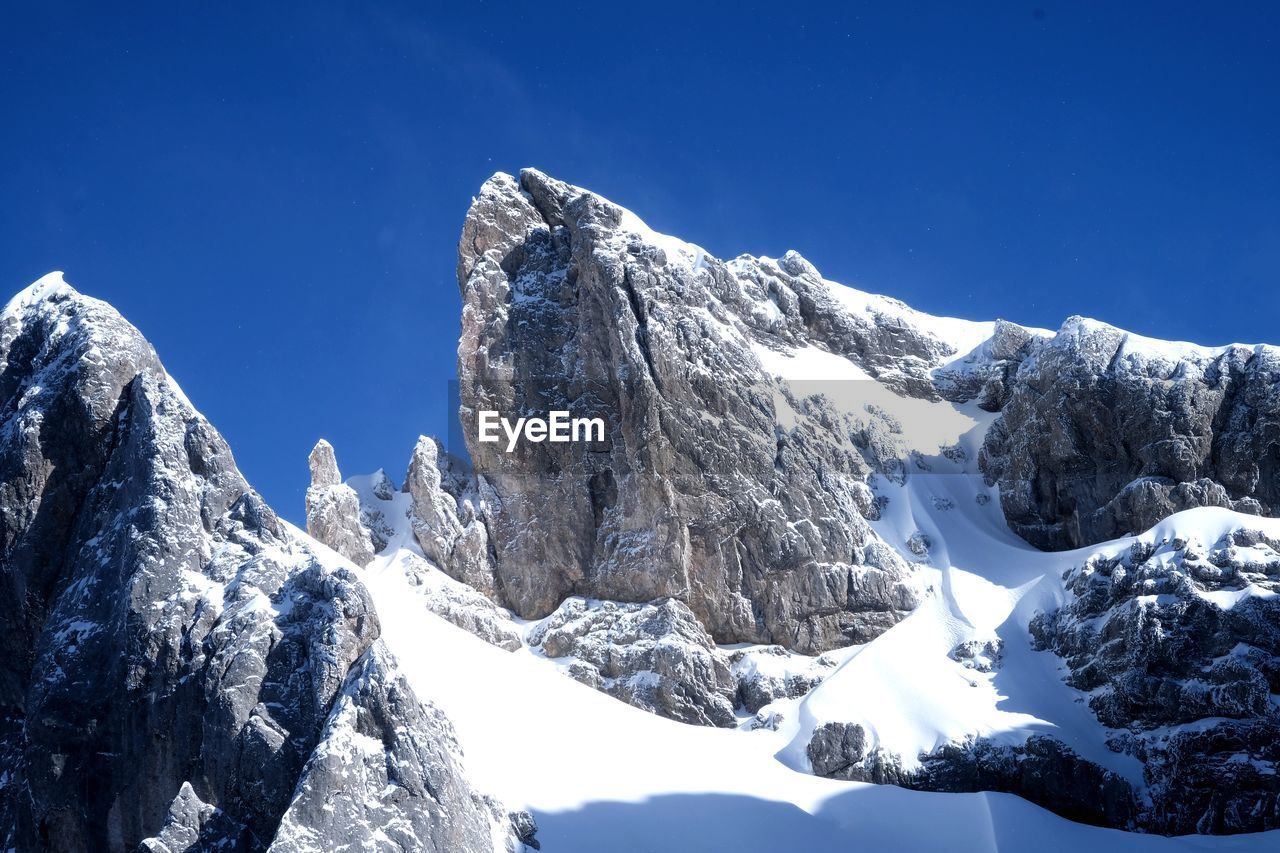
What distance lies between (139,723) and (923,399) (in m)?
59.9

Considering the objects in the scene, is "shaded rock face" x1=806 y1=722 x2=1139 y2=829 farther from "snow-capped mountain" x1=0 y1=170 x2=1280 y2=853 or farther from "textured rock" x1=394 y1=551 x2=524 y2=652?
"textured rock" x1=394 y1=551 x2=524 y2=652

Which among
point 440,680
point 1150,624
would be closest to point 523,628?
point 440,680

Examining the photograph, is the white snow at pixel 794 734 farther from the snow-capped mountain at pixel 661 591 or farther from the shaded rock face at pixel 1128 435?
the shaded rock face at pixel 1128 435

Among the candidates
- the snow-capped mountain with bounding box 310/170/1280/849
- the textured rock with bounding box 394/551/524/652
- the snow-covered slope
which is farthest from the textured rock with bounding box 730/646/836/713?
the textured rock with bounding box 394/551/524/652

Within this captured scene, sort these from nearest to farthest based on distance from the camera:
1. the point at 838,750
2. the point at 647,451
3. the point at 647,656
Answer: the point at 838,750 < the point at 647,656 < the point at 647,451

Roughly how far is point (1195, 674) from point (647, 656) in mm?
27949

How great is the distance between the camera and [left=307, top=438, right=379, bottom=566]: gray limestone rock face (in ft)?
262

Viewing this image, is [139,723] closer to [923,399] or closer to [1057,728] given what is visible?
[1057,728]

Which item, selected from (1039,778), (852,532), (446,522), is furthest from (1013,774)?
(446,522)

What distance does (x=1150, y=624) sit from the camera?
60000mm

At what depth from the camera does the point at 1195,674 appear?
5853cm

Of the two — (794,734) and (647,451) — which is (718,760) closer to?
(794,734)

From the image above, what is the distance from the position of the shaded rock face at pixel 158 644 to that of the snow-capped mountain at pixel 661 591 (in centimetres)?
17
